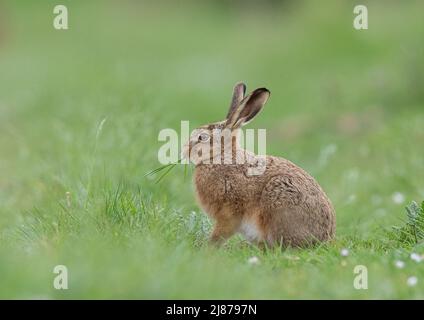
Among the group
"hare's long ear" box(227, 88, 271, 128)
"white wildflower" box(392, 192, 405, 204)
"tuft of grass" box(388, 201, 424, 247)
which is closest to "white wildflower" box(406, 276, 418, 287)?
"tuft of grass" box(388, 201, 424, 247)

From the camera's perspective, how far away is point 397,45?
16656mm

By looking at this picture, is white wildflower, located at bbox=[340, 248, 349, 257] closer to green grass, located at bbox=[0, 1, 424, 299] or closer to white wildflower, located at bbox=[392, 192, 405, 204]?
green grass, located at bbox=[0, 1, 424, 299]

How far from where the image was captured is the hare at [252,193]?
20.2 feet

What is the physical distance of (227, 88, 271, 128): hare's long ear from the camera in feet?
20.7

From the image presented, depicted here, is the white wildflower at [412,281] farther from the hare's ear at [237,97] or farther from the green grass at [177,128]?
the hare's ear at [237,97]

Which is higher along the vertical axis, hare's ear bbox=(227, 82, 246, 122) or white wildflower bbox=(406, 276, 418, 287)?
hare's ear bbox=(227, 82, 246, 122)

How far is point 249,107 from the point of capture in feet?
20.9

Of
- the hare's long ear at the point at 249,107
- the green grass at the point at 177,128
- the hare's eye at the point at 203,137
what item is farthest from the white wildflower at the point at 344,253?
the hare's eye at the point at 203,137

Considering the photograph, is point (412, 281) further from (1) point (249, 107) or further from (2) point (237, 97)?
(2) point (237, 97)

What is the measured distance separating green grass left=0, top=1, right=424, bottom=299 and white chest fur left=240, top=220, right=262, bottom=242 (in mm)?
136

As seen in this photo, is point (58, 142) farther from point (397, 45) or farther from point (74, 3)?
point (74, 3)
